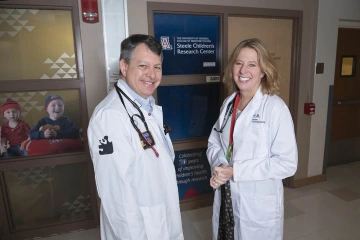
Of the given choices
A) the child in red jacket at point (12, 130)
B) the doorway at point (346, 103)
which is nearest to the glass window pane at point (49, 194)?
the child in red jacket at point (12, 130)

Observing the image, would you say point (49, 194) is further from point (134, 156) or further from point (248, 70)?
point (248, 70)

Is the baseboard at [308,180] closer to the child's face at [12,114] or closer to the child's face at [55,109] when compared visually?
the child's face at [55,109]

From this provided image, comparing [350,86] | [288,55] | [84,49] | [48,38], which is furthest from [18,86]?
[350,86]

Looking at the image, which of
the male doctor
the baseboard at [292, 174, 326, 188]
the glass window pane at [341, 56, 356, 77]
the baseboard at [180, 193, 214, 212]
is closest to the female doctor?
the male doctor

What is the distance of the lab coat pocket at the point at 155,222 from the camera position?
3.70 ft

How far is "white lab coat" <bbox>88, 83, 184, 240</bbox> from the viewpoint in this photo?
1.04m

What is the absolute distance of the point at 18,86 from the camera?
2.05 m

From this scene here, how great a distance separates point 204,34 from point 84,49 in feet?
3.88

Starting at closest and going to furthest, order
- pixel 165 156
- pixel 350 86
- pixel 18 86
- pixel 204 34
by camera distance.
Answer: pixel 165 156, pixel 18 86, pixel 204 34, pixel 350 86

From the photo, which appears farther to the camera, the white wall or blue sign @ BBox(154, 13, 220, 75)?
the white wall

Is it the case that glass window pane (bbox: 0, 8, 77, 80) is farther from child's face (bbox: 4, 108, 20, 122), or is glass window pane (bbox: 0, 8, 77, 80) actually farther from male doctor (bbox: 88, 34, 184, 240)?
male doctor (bbox: 88, 34, 184, 240)

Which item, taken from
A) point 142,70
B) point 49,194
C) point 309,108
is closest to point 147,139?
point 142,70

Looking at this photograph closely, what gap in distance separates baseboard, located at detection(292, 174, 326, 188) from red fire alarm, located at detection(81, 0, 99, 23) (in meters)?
2.99

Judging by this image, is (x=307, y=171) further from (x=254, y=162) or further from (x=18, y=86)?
(x=18, y=86)
